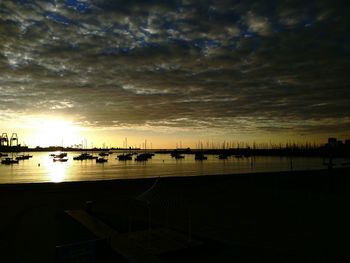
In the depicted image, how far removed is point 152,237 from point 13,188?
62.0ft

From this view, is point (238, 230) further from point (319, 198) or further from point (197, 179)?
point (197, 179)

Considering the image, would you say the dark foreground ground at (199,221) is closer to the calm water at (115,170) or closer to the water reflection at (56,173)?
the water reflection at (56,173)

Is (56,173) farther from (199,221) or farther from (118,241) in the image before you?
(118,241)

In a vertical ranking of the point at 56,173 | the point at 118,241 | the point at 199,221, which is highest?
the point at 118,241

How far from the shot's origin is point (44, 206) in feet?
62.5

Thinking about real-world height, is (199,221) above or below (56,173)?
above

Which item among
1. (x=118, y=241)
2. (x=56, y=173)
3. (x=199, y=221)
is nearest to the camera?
(x=118, y=241)

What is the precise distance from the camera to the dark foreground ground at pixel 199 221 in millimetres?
10492

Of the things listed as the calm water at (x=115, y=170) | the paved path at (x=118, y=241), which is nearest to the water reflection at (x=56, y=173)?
the calm water at (x=115, y=170)

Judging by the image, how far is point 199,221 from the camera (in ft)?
50.8

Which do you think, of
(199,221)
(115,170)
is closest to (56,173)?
(115,170)

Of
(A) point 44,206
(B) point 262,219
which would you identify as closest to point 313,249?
(B) point 262,219

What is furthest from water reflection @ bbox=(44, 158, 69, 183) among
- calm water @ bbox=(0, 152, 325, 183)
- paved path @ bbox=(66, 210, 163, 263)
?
paved path @ bbox=(66, 210, 163, 263)

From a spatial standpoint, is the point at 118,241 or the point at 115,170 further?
the point at 115,170
